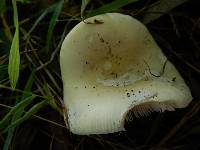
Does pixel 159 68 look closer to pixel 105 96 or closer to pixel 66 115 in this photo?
pixel 105 96

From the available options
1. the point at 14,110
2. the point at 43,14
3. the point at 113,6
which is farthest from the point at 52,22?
the point at 14,110

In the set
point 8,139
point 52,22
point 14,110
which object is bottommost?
point 8,139

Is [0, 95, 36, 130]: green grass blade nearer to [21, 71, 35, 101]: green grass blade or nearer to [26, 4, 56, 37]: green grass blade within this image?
[21, 71, 35, 101]: green grass blade

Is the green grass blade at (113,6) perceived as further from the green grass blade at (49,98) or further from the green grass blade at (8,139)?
the green grass blade at (8,139)

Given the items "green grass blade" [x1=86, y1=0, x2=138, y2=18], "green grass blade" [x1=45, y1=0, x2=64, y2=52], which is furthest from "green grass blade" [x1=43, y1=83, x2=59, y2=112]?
"green grass blade" [x1=86, y1=0, x2=138, y2=18]

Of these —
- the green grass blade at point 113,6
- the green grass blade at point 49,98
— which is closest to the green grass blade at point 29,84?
the green grass blade at point 49,98

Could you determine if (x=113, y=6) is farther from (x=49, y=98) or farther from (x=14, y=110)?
(x=14, y=110)

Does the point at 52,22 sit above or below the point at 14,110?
above

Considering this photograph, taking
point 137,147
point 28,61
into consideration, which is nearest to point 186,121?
point 137,147
